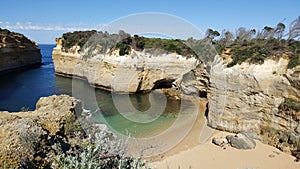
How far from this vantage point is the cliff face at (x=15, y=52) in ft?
126

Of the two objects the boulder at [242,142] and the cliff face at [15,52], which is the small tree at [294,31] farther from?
the cliff face at [15,52]

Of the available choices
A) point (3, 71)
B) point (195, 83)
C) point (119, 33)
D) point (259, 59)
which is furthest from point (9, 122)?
point (3, 71)

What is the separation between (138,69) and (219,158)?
15.6 m

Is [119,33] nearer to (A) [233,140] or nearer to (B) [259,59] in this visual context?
(B) [259,59]

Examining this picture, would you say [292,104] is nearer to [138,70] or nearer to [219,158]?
[219,158]

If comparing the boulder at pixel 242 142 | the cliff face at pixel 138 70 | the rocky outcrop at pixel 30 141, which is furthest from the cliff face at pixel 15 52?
the rocky outcrop at pixel 30 141

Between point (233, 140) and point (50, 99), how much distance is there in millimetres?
9652

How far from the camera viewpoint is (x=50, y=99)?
25.5 ft

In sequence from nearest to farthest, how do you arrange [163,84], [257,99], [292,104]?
[292,104] < [257,99] < [163,84]

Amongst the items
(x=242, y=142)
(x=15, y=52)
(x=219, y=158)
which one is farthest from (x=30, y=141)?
(x=15, y=52)

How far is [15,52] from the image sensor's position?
138 ft

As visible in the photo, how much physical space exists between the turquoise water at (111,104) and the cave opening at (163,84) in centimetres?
186

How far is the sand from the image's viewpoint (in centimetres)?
1119

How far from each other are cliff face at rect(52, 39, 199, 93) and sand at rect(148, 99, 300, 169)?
13.4m
